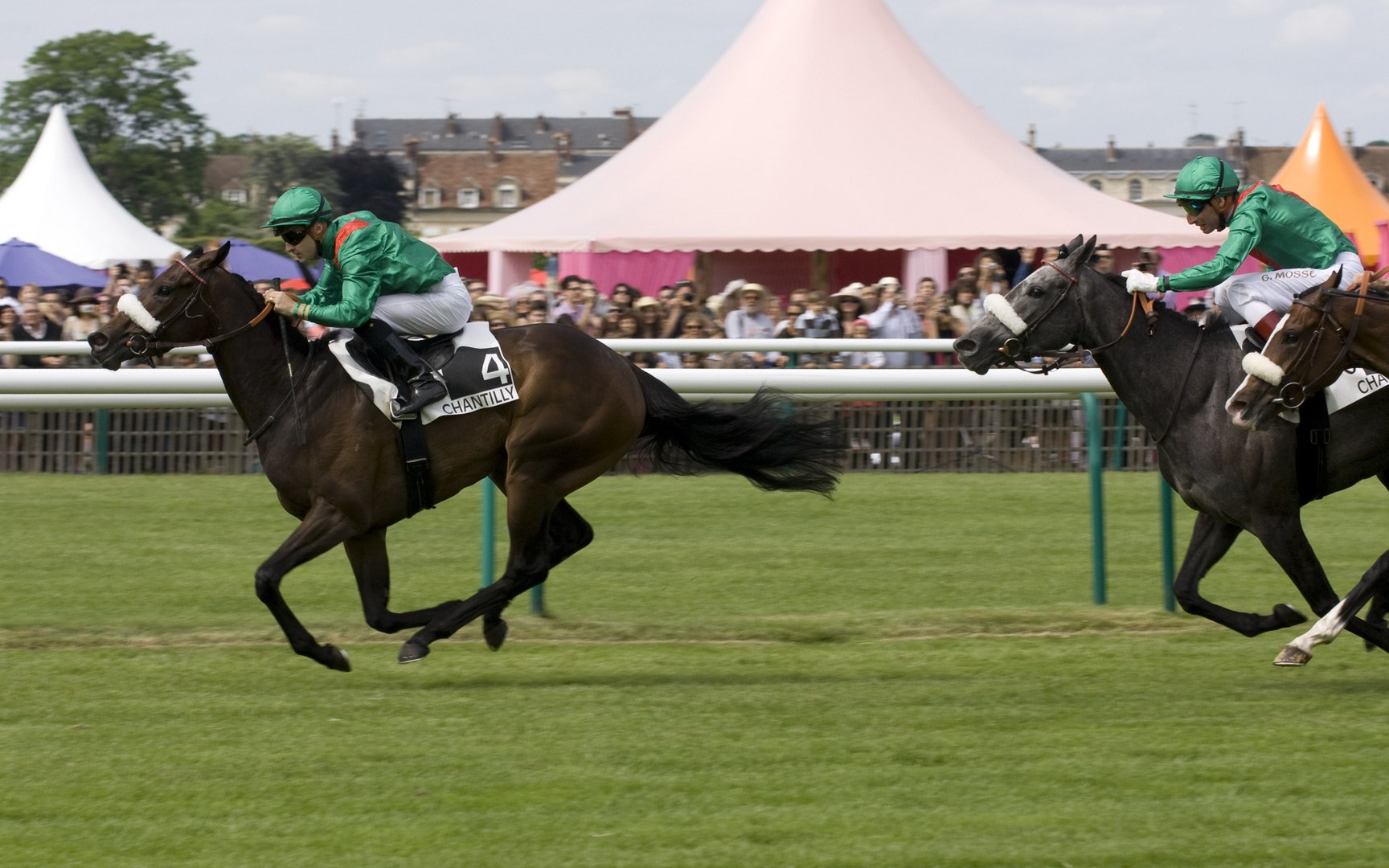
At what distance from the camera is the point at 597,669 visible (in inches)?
226

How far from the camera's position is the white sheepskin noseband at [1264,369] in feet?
17.1

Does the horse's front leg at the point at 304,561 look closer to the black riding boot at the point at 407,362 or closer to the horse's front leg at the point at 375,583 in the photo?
the horse's front leg at the point at 375,583

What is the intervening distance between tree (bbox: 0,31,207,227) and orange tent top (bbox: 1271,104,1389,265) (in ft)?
180

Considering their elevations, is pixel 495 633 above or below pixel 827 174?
below

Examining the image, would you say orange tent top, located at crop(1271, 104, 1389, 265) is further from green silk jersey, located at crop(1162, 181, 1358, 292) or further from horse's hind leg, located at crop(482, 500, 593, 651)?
horse's hind leg, located at crop(482, 500, 593, 651)

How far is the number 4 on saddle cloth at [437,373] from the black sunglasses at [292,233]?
0.36 meters

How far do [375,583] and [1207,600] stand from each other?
109 inches

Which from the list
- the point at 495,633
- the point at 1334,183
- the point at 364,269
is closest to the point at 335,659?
the point at 495,633

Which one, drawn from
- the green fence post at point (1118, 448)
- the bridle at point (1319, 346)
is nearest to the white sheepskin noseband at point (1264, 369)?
the bridle at point (1319, 346)

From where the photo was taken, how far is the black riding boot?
18.2 ft

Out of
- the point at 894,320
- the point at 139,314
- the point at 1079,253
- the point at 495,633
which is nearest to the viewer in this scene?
the point at 139,314

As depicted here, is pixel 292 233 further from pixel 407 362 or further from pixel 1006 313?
pixel 1006 313

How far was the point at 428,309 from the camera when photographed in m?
5.68

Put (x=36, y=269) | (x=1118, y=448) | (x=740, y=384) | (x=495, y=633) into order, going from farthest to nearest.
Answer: (x=36, y=269)
(x=1118, y=448)
(x=740, y=384)
(x=495, y=633)
